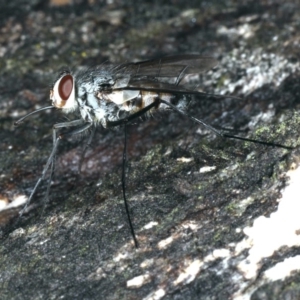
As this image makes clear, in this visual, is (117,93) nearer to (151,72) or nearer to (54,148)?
(151,72)

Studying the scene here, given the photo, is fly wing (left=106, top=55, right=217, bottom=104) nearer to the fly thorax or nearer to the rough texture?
the fly thorax

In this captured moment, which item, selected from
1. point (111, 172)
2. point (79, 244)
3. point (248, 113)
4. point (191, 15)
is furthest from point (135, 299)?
point (191, 15)

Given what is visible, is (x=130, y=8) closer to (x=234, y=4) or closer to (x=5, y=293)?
(x=234, y=4)

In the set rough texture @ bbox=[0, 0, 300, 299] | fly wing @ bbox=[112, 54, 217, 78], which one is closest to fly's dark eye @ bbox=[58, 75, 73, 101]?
rough texture @ bbox=[0, 0, 300, 299]

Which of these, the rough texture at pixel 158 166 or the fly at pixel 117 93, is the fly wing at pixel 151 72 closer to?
the fly at pixel 117 93

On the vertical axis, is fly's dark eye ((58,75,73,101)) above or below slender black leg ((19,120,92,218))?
above

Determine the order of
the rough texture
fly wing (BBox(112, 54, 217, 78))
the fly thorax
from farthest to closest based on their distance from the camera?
fly wing (BBox(112, 54, 217, 78))
the fly thorax
the rough texture

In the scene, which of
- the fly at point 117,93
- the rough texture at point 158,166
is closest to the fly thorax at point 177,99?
the fly at point 117,93
